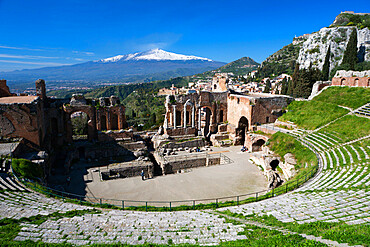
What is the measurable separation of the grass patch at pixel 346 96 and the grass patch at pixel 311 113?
3.95ft

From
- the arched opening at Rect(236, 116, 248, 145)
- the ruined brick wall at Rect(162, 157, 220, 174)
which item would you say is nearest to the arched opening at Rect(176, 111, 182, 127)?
the arched opening at Rect(236, 116, 248, 145)

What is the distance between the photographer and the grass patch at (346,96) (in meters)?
26.3

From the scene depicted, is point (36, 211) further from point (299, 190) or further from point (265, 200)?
point (299, 190)

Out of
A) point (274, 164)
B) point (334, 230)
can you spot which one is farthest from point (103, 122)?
point (334, 230)

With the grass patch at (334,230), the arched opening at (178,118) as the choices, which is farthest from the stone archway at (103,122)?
the grass patch at (334,230)

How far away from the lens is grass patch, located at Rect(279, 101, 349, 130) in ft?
84.3

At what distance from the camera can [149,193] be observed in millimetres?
19078

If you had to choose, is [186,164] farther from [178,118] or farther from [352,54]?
[352,54]

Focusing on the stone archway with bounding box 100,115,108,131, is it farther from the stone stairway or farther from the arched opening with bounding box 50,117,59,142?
the stone stairway

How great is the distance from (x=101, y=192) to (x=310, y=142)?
19720 millimetres

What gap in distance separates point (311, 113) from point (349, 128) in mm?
6375

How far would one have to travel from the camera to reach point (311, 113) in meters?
28.2

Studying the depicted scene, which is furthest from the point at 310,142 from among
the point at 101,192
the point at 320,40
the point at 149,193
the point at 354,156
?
the point at 320,40

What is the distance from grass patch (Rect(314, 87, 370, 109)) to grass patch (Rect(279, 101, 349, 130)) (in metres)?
1.20
